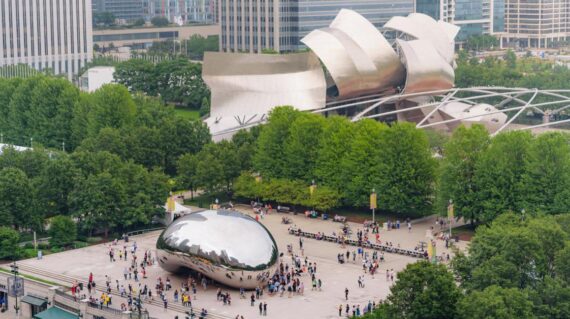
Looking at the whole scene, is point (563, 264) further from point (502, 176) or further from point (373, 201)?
point (373, 201)

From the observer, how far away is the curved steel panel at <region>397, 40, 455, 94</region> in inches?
4562

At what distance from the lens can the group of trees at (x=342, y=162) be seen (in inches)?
3583

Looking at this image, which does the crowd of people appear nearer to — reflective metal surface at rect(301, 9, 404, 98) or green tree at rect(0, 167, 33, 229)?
green tree at rect(0, 167, 33, 229)

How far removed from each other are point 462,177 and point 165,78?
65406mm

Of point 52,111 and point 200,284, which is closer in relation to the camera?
point 200,284

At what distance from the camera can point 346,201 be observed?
93938mm

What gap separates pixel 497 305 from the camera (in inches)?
2403

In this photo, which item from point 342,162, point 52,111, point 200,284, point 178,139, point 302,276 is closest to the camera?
point 200,284

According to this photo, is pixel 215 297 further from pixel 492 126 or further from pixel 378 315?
pixel 492 126

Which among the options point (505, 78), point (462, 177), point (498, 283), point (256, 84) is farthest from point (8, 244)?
point (505, 78)

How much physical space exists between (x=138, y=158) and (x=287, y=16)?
71849 millimetres

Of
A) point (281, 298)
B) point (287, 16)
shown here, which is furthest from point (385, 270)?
point (287, 16)

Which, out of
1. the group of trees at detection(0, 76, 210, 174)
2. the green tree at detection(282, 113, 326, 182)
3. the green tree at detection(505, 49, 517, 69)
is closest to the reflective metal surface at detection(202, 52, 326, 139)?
the group of trees at detection(0, 76, 210, 174)

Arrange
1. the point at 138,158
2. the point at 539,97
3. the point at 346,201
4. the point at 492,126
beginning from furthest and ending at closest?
the point at 539,97 < the point at 492,126 < the point at 138,158 < the point at 346,201
